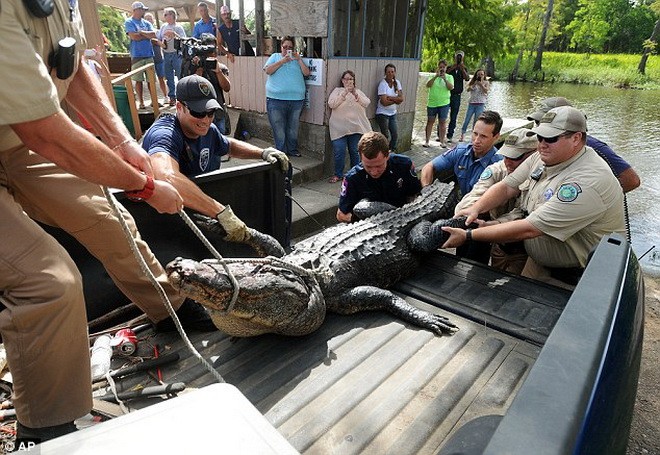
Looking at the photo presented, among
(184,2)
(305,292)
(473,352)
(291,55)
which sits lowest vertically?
(473,352)

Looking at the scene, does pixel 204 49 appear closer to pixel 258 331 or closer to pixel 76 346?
pixel 258 331

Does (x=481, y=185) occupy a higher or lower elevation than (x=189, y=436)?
lower

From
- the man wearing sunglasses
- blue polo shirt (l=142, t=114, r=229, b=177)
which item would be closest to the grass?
blue polo shirt (l=142, t=114, r=229, b=177)

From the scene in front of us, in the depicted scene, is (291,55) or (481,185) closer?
(481,185)

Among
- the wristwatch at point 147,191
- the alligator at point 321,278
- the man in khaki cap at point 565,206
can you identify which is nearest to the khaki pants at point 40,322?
the wristwatch at point 147,191

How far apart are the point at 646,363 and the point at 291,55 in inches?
227

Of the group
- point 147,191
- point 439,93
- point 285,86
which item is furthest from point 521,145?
point 439,93

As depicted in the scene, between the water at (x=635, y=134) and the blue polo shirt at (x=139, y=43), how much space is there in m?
6.28

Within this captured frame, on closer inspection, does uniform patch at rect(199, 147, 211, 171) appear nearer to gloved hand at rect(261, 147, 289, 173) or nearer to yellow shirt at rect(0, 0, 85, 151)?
gloved hand at rect(261, 147, 289, 173)

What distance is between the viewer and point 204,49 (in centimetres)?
597

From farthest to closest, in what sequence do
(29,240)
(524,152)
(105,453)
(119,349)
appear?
(524,152)
(119,349)
(29,240)
(105,453)

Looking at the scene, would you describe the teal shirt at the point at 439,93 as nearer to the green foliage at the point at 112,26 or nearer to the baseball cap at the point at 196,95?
the baseball cap at the point at 196,95

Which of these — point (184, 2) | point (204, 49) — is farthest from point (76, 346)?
point (184, 2)

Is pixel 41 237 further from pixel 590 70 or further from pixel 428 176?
pixel 590 70
